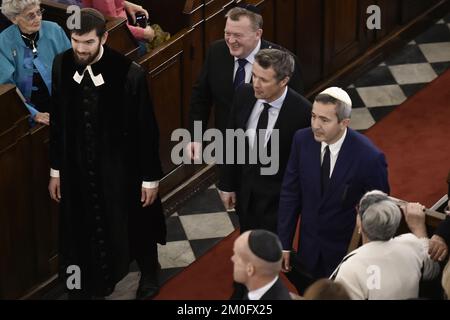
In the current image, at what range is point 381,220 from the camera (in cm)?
579

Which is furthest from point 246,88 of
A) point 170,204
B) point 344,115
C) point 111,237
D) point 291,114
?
point 170,204

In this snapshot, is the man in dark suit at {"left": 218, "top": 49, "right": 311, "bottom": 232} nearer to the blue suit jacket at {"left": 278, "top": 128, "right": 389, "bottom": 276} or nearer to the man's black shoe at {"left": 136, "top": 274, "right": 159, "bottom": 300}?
the blue suit jacket at {"left": 278, "top": 128, "right": 389, "bottom": 276}

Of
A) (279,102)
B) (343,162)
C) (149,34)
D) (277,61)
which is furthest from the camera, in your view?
(149,34)

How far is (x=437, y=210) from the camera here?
696cm

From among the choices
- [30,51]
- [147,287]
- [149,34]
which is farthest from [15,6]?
[147,287]

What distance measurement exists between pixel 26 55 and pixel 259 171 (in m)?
1.66

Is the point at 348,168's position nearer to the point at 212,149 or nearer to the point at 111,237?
the point at 111,237

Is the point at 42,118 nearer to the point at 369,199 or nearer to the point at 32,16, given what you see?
the point at 32,16

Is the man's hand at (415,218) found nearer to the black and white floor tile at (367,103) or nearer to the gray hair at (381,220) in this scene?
Answer: the gray hair at (381,220)

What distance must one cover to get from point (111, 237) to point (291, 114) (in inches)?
54.2

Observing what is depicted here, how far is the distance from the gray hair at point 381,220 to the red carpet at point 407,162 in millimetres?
1972

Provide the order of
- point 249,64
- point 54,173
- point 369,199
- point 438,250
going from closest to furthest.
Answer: point 369,199
point 438,250
point 54,173
point 249,64

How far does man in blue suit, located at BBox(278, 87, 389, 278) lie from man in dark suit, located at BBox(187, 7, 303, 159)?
0.71m

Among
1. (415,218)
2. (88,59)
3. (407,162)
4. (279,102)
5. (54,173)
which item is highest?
(88,59)
